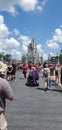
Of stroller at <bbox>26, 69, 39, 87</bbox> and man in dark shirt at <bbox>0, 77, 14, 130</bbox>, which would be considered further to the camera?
stroller at <bbox>26, 69, 39, 87</bbox>

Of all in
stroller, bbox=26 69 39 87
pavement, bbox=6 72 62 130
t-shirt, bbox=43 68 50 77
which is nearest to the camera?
pavement, bbox=6 72 62 130

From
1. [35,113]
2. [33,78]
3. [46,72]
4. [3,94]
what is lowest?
[35,113]

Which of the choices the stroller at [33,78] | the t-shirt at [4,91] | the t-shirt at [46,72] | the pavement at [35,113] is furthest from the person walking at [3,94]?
the stroller at [33,78]

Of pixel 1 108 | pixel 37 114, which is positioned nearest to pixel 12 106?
pixel 37 114

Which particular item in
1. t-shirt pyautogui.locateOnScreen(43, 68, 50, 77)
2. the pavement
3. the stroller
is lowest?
the pavement

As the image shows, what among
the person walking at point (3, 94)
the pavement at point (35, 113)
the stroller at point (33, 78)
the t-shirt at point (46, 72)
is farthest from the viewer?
the stroller at point (33, 78)

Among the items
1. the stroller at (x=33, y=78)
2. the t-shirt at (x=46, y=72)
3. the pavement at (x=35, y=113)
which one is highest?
the t-shirt at (x=46, y=72)

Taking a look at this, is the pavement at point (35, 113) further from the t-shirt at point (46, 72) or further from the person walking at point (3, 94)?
the t-shirt at point (46, 72)

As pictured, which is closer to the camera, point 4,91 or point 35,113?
point 4,91

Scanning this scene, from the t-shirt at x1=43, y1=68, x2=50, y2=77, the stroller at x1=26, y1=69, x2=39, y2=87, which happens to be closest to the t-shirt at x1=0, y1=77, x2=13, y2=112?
the t-shirt at x1=43, y1=68, x2=50, y2=77

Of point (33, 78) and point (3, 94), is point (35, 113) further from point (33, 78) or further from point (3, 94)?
point (33, 78)

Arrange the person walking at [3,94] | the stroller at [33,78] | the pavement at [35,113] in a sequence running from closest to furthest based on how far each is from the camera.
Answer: the person walking at [3,94] < the pavement at [35,113] < the stroller at [33,78]

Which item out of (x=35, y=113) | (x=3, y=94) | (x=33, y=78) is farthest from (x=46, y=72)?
(x=3, y=94)

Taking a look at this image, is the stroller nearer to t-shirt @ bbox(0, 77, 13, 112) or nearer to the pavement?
the pavement
